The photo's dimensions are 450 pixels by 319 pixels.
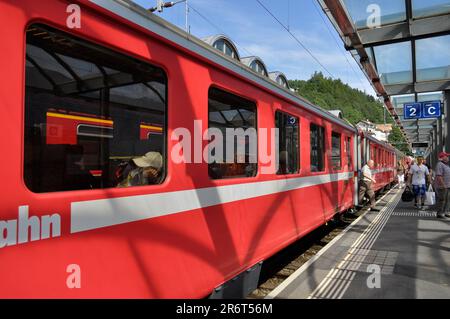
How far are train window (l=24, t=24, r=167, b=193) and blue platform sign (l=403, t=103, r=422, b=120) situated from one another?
14.2 m

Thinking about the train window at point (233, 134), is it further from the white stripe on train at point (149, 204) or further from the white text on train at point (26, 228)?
the white text on train at point (26, 228)

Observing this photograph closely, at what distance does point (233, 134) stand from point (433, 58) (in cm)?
943

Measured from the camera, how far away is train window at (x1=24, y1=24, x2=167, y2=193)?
211 cm

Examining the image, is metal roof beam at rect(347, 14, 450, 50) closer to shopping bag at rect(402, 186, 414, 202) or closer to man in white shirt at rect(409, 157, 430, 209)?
man in white shirt at rect(409, 157, 430, 209)

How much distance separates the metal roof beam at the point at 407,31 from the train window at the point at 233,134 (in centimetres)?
640

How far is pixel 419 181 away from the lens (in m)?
12.4

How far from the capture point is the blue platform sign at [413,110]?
14894mm

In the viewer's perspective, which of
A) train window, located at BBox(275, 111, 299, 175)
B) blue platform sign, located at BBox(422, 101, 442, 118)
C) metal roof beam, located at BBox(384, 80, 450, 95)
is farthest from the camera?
blue platform sign, located at BBox(422, 101, 442, 118)

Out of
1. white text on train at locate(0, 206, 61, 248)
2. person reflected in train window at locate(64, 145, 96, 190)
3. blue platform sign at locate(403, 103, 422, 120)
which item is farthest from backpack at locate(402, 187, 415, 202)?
white text on train at locate(0, 206, 61, 248)

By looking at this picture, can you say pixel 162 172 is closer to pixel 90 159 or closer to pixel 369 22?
pixel 90 159

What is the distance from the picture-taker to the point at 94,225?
7.60 ft

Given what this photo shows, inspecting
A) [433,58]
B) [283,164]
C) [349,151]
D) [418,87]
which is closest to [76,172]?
[283,164]

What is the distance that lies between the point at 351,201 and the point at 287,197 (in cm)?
564

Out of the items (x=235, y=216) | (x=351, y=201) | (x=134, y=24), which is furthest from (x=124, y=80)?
(x=351, y=201)
